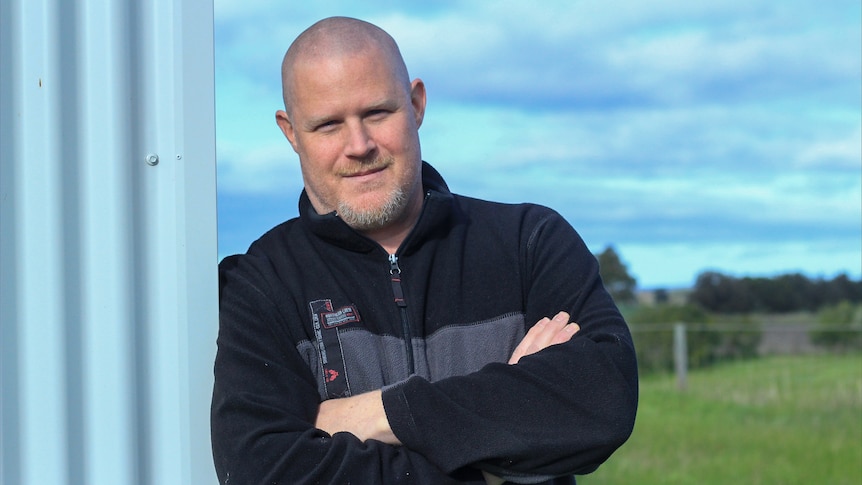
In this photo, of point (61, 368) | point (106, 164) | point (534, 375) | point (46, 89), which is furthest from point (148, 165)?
point (534, 375)

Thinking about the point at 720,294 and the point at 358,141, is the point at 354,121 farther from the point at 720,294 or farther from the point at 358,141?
the point at 720,294

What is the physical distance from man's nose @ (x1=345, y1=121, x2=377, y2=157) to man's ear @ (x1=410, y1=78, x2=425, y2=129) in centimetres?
23

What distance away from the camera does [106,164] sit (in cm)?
210

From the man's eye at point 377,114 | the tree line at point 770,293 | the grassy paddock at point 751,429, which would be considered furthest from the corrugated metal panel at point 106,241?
the tree line at point 770,293

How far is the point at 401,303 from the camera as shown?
2256 mm

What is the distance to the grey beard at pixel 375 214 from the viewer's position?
2281 mm

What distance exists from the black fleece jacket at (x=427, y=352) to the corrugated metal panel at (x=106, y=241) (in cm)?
13

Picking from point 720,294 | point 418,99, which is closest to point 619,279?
point 720,294

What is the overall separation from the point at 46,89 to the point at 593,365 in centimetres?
136

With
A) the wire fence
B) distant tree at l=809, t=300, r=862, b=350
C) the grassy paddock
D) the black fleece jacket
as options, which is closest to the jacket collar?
the black fleece jacket

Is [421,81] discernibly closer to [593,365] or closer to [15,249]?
[593,365]

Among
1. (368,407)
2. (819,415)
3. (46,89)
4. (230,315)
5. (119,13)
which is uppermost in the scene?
(119,13)

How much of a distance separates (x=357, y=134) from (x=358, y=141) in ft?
0.07

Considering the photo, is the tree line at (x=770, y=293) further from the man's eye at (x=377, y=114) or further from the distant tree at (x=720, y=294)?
the man's eye at (x=377, y=114)
